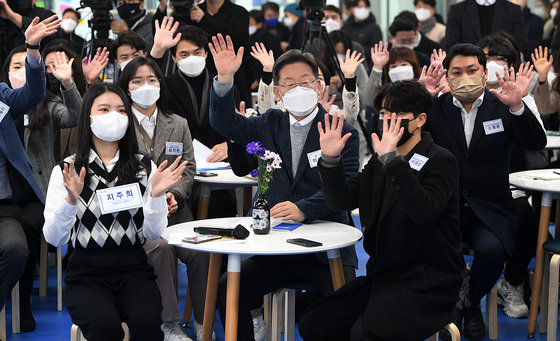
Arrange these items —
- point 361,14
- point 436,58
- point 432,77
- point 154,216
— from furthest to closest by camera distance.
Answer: point 361,14 → point 436,58 → point 432,77 → point 154,216

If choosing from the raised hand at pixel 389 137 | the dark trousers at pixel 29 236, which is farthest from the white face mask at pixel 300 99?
the dark trousers at pixel 29 236

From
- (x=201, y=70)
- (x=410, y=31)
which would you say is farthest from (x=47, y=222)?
(x=410, y=31)

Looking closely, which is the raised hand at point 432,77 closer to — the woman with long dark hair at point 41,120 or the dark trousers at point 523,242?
the dark trousers at point 523,242

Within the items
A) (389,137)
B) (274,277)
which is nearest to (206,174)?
(274,277)

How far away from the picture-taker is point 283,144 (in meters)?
3.46

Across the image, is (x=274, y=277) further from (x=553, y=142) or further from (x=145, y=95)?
(x=553, y=142)

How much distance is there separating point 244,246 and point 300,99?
85cm

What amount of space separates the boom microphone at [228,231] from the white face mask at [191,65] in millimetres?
1746

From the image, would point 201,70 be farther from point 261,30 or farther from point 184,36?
point 261,30

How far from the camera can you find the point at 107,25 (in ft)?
18.0

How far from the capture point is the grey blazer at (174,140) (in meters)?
3.94

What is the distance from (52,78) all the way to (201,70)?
35.0 inches

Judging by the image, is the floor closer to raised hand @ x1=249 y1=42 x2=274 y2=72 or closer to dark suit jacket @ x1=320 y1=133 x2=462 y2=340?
dark suit jacket @ x1=320 y1=133 x2=462 y2=340

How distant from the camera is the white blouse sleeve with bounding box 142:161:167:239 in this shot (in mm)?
3035
